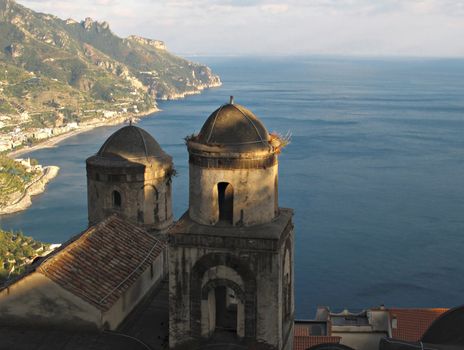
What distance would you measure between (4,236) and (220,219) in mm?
56866

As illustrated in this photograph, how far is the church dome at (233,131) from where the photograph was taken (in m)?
14.9

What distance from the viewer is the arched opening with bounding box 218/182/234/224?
51.0ft

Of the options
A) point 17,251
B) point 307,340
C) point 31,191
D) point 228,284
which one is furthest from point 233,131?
point 31,191

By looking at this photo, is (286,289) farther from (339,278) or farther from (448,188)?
(448,188)

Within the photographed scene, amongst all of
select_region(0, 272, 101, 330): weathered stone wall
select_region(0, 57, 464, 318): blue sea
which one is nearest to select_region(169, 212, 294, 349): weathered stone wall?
select_region(0, 272, 101, 330): weathered stone wall

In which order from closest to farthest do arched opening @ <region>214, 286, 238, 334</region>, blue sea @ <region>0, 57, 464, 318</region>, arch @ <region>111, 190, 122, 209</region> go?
Answer: arched opening @ <region>214, 286, 238, 334</region> → arch @ <region>111, 190, 122, 209</region> → blue sea @ <region>0, 57, 464, 318</region>

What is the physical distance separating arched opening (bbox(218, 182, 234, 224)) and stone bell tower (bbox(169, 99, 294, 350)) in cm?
5

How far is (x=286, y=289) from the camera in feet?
53.0

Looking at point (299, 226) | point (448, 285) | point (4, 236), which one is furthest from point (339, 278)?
point (4, 236)

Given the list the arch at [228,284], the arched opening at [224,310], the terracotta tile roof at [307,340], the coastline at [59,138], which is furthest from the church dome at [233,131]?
the coastline at [59,138]

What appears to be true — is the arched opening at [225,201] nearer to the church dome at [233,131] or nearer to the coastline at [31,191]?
the church dome at [233,131]

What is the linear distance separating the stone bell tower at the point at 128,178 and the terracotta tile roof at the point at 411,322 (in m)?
13.6

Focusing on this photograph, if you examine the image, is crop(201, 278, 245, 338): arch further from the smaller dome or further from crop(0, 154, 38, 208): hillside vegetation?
crop(0, 154, 38, 208): hillside vegetation

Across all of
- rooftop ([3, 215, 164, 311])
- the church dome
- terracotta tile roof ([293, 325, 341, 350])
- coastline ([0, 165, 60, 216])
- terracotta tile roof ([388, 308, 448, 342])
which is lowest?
coastline ([0, 165, 60, 216])
